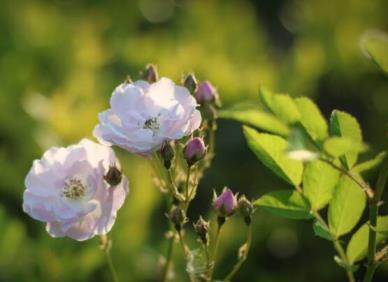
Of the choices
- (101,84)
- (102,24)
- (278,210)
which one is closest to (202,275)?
(278,210)

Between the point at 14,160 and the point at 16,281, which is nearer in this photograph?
the point at 16,281

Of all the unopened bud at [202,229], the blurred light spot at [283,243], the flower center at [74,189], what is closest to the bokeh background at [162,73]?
the blurred light spot at [283,243]

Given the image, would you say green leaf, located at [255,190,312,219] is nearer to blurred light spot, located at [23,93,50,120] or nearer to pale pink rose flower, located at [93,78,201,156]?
pale pink rose flower, located at [93,78,201,156]

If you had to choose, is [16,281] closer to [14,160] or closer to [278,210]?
[14,160]

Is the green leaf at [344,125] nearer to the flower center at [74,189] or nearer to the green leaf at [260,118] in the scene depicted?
the green leaf at [260,118]

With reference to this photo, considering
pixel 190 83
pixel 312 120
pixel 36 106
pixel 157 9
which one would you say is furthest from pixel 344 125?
pixel 157 9
